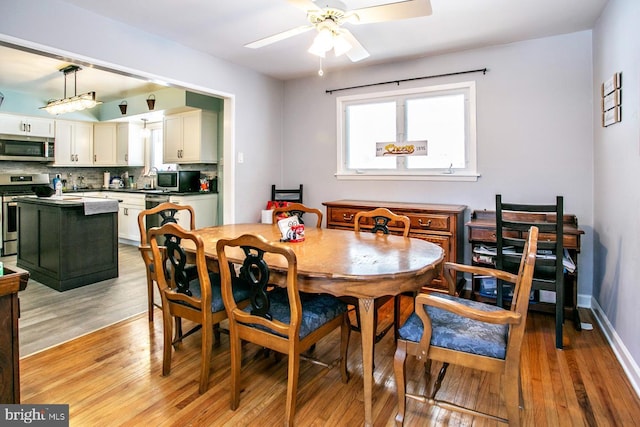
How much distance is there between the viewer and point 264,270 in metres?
1.69

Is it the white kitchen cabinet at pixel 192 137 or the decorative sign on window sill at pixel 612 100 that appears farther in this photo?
the white kitchen cabinet at pixel 192 137

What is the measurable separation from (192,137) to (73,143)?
285cm

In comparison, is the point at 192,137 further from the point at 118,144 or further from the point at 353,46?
the point at 353,46

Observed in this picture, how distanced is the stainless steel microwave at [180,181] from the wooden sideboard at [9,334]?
12.7 feet

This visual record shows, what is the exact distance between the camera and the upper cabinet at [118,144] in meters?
6.48

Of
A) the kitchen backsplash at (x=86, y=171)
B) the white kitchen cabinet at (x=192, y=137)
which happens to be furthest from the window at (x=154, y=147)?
the white kitchen cabinet at (x=192, y=137)

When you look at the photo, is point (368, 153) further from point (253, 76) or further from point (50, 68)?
point (50, 68)

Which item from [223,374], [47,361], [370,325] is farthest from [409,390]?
[47,361]

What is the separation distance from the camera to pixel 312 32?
3252 millimetres

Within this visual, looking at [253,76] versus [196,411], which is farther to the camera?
[253,76]

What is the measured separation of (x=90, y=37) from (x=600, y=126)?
13.5 feet

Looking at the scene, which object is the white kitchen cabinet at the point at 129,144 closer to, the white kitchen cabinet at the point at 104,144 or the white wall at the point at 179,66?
the white kitchen cabinet at the point at 104,144

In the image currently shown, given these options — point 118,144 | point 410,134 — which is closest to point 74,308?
point 410,134

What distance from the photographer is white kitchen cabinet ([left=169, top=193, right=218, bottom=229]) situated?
492 centimetres
